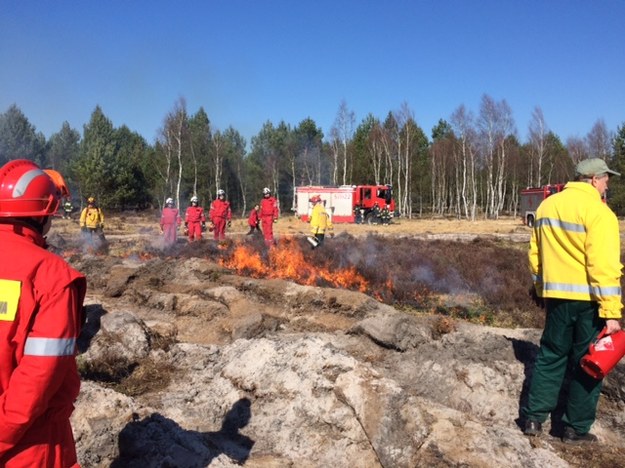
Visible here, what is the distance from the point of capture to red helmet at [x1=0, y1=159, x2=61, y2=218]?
2.12m

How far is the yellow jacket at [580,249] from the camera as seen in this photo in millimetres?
3830

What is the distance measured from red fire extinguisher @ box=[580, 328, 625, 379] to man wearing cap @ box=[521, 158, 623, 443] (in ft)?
0.26

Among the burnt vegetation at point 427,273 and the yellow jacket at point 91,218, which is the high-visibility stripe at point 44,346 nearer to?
the burnt vegetation at point 427,273

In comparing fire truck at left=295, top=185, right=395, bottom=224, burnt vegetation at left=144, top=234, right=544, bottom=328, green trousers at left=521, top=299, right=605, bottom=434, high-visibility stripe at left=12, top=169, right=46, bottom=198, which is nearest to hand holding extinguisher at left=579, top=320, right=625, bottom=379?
green trousers at left=521, top=299, right=605, bottom=434

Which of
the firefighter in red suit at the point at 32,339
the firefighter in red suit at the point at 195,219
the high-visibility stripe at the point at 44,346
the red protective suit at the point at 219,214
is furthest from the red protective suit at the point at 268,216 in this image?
the high-visibility stripe at the point at 44,346

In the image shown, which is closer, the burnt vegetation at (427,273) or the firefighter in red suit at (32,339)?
the firefighter in red suit at (32,339)

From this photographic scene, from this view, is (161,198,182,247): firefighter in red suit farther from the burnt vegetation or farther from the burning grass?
the burning grass

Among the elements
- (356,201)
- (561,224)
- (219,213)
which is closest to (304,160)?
(356,201)

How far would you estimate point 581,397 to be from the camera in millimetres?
4066

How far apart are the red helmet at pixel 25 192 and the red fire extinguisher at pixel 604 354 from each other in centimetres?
359

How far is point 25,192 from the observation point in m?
2.15

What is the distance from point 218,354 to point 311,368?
1.55m

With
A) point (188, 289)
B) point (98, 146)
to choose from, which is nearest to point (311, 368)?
point (188, 289)

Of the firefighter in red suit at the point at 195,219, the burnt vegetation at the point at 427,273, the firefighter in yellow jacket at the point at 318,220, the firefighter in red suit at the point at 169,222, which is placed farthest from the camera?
A: the firefighter in red suit at the point at 195,219
